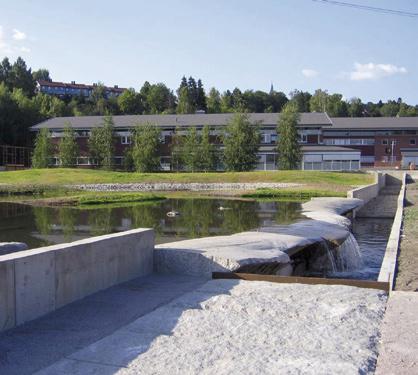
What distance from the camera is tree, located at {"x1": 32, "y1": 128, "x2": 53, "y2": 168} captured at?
6394cm

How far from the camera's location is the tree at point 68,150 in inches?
2514

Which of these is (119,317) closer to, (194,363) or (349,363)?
(194,363)

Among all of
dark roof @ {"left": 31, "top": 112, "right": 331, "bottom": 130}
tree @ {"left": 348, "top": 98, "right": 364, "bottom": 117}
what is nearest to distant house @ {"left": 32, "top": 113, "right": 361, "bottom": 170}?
dark roof @ {"left": 31, "top": 112, "right": 331, "bottom": 130}

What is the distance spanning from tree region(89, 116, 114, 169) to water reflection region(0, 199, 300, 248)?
36.0 m

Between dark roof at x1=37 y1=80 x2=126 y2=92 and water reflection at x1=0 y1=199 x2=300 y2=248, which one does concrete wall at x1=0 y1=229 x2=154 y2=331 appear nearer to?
water reflection at x1=0 y1=199 x2=300 y2=248

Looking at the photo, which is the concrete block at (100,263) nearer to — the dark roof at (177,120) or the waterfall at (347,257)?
the waterfall at (347,257)

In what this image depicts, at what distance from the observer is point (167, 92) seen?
127 meters

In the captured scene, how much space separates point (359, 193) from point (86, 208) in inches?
538

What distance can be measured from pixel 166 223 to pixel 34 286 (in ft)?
48.9

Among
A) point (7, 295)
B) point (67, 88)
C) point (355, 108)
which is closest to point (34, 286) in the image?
point (7, 295)

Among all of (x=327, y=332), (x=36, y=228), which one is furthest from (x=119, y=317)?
(x=36, y=228)

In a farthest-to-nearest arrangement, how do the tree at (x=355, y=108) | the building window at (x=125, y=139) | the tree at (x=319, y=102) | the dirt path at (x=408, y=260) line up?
the tree at (x=355, y=108)
the tree at (x=319, y=102)
the building window at (x=125, y=139)
the dirt path at (x=408, y=260)

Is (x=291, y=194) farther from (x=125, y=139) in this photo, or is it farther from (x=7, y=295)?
(x=125, y=139)

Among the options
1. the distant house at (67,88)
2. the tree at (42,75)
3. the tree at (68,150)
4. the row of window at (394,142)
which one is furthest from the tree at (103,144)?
the tree at (42,75)
